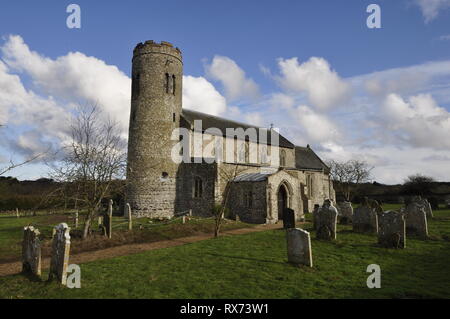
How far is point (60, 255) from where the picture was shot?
6.97m

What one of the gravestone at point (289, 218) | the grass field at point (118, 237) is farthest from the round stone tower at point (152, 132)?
the gravestone at point (289, 218)

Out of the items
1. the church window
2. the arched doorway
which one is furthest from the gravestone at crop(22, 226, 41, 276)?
the arched doorway

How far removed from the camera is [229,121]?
1264 inches

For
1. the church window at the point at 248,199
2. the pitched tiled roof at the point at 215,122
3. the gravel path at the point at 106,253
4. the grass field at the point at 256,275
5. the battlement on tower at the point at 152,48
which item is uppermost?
the battlement on tower at the point at 152,48

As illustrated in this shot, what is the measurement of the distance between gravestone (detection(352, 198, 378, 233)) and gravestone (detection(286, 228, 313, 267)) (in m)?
7.02

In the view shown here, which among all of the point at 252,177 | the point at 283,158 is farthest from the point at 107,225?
the point at 283,158

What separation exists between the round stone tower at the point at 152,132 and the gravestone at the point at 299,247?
16.5 m

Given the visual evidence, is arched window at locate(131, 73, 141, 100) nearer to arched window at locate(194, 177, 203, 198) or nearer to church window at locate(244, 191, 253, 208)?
arched window at locate(194, 177, 203, 198)

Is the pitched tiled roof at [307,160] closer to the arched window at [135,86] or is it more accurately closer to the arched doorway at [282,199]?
the arched doorway at [282,199]

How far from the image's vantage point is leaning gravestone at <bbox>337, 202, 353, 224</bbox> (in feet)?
57.8

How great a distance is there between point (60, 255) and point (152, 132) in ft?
58.0

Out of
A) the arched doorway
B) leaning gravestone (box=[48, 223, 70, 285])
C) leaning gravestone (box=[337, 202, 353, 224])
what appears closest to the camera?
leaning gravestone (box=[48, 223, 70, 285])

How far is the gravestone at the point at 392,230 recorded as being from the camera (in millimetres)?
10336
